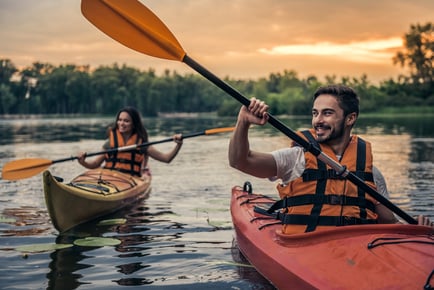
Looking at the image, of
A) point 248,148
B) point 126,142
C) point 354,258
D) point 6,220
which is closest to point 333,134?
point 248,148

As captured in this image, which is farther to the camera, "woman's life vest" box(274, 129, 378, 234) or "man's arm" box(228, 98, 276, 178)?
"woman's life vest" box(274, 129, 378, 234)

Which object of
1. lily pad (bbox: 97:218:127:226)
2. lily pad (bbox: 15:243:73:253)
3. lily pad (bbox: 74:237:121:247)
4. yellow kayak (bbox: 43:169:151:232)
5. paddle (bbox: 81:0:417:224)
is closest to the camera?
paddle (bbox: 81:0:417:224)

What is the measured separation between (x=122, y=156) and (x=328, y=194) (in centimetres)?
508

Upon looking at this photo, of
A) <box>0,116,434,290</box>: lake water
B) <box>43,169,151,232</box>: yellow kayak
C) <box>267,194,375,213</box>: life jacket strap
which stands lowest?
<box>0,116,434,290</box>: lake water

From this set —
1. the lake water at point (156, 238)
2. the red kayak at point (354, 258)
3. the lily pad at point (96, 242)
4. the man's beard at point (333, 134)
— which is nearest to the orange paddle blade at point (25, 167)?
the lake water at point (156, 238)

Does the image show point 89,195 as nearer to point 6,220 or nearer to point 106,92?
point 6,220

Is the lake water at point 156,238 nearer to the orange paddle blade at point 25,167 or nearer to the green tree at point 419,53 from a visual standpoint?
the orange paddle blade at point 25,167

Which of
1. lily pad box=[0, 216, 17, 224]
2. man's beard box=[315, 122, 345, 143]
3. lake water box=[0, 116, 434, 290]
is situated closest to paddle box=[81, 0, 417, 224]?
man's beard box=[315, 122, 345, 143]

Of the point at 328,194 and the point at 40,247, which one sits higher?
the point at 328,194

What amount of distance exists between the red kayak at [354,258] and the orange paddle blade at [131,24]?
1.52 meters

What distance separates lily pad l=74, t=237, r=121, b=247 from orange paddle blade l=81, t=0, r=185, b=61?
227 centimetres

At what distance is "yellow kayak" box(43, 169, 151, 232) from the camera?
5.94 metres

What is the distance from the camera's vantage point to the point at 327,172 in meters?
3.63

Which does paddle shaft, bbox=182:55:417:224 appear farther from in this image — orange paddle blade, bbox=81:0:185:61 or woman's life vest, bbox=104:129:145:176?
woman's life vest, bbox=104:129:145:176
